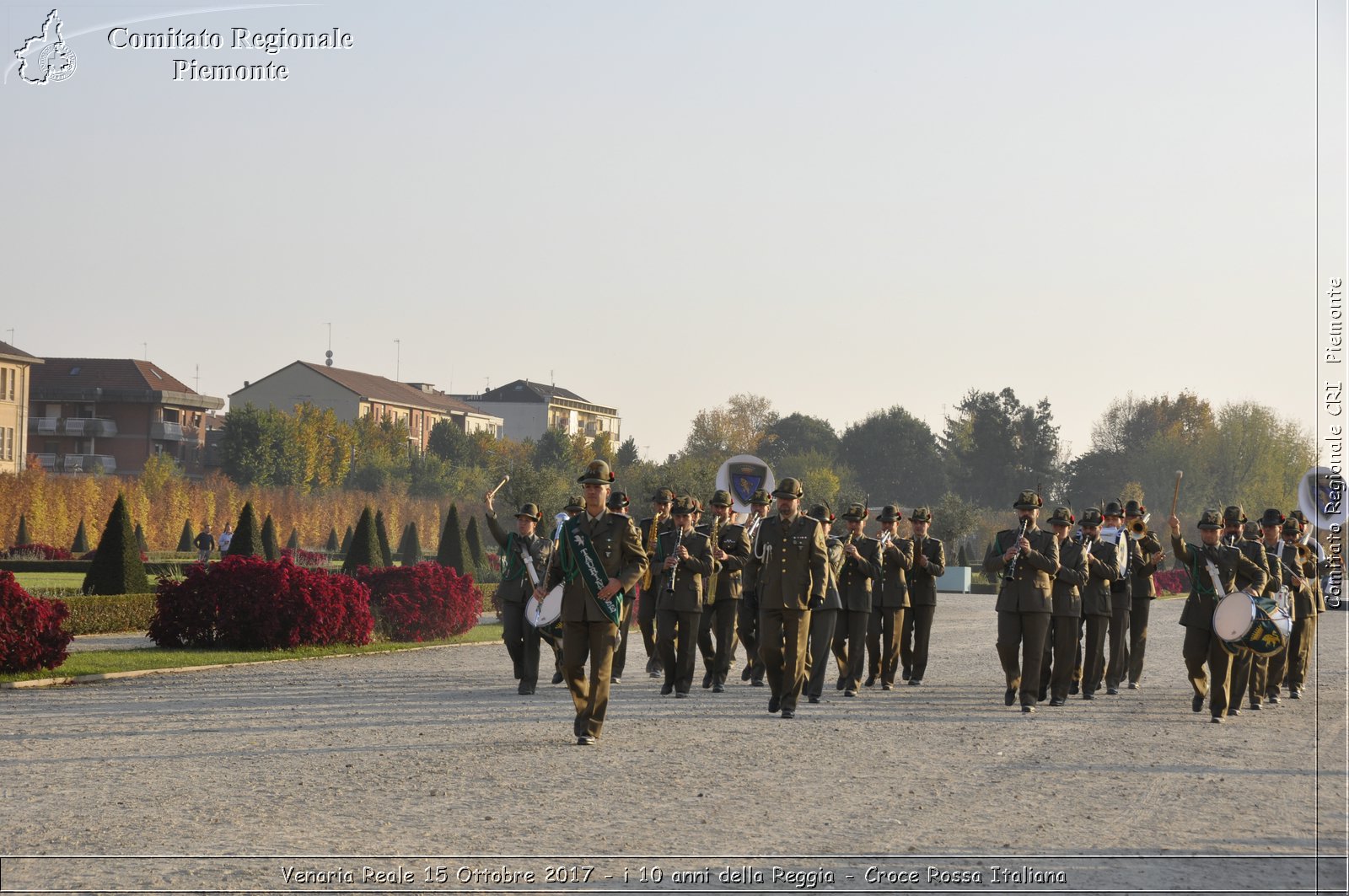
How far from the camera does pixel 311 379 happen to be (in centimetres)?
11344

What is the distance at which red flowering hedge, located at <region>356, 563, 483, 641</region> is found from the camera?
23.8 meters

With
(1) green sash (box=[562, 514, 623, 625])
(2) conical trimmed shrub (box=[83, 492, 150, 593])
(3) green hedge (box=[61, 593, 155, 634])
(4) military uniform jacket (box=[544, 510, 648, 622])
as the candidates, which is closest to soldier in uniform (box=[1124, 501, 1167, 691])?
(4) military uniform jacket (box=[544, 510, 648, 622])

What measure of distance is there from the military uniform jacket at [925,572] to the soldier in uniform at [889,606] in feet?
0.44

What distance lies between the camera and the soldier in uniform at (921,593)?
58.6 feet

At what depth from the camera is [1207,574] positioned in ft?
49.7

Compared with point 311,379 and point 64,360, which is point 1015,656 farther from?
point 311,379

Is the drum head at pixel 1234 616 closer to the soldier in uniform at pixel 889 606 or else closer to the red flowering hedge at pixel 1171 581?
the soldier in uniform at pixel 889 606

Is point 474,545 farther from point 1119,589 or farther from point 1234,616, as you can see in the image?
point 1234,616

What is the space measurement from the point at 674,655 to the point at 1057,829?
7.60 m

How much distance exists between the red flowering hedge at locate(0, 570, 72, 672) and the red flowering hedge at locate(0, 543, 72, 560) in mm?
32222

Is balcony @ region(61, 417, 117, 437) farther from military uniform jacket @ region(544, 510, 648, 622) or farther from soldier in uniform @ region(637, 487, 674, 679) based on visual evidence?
military uniform jacket @ region(544, 510, 648, 622)

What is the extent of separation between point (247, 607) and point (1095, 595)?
10.5m

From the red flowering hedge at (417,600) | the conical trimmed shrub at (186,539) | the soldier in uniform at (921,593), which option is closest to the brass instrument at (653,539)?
the soldier in uniform at (921,593)

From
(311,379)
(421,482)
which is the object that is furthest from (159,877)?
(311,379)
